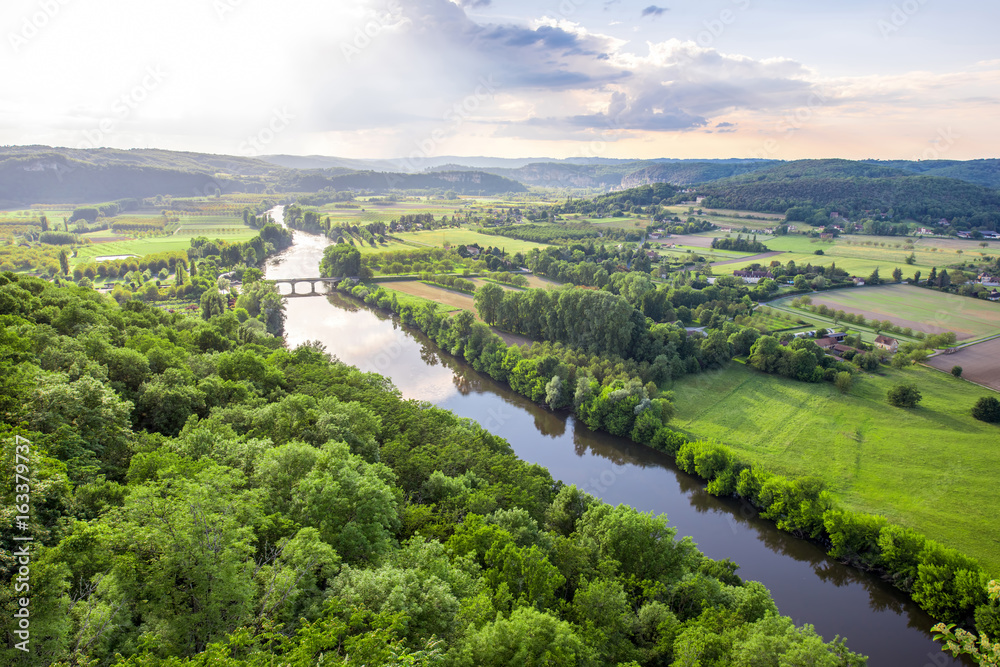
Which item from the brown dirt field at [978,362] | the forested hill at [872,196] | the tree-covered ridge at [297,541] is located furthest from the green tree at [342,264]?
the forested hill at [872,196]

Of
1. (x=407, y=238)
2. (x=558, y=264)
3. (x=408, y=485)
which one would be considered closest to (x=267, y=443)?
(x=408, y=485)

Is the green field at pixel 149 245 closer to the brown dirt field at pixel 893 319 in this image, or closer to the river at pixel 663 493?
the river at pixel 663 493

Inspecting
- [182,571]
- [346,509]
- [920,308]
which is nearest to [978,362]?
[920,308]

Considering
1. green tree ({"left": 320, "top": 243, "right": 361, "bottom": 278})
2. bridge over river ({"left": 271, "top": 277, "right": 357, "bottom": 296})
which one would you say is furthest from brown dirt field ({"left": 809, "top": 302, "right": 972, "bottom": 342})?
bridge over river ({"left": 271, "top": 277, "right": 357, "bottom": 296})

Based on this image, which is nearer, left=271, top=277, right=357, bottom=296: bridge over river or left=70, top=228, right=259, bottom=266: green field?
left=271, top=277, right=357, bottom=296: bridge over river

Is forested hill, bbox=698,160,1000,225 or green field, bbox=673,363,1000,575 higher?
forested hill, bbox=698,160,1000,225

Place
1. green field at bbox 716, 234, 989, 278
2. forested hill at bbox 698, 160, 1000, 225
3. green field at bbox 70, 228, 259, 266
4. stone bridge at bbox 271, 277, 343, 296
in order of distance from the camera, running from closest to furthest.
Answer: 1. stone bridge at bbox 271, 277, 343, 296
2. green field at bbox 716, 234, 989, 278
3. green field at bbox 70, 228, 259, 266
4. forested hill at bbox 698, 160, 1000, 225

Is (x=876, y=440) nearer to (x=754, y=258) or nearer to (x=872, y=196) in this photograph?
(x=754, y=258)

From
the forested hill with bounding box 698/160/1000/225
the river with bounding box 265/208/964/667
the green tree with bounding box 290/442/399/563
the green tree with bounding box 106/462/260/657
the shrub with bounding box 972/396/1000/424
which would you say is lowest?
the river with bounding box 265/208/964/667

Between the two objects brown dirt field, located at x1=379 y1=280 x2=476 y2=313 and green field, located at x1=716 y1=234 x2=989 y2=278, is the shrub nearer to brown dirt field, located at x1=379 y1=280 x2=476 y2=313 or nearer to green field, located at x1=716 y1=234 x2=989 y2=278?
green field, located at x1=716 y1=234 x2=989 y2=278
